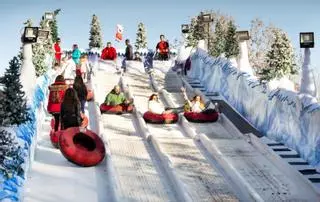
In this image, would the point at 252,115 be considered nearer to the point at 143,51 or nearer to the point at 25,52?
the point at 25,52

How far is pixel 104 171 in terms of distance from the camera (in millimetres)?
12289

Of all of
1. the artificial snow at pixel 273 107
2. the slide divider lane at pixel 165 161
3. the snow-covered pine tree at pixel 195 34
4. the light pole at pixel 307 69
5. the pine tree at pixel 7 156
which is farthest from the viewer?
the snow-covered pine tree at pixel 195 34

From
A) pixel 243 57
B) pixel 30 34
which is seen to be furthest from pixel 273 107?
pixel 30 34

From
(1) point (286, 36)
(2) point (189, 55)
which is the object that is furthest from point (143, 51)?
(1) point (286, 36)

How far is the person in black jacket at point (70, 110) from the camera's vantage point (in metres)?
13.2

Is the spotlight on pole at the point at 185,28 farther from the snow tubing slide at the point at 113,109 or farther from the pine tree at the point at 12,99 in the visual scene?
the pine tree at the point at 12,99

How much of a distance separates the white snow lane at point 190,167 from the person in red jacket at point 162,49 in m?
11.7

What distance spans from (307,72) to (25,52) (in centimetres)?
727

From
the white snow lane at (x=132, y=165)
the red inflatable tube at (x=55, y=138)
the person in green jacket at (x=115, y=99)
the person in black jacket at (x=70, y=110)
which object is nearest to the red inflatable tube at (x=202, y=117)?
the white snow lane at (x=132, y=165)

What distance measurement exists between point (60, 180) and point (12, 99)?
2.33 meters

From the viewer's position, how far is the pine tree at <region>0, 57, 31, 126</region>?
9.64 meters

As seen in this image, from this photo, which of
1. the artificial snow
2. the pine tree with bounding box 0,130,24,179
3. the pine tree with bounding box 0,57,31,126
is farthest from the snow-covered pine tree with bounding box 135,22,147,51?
the pine tree with bounding box 0,130,24,179

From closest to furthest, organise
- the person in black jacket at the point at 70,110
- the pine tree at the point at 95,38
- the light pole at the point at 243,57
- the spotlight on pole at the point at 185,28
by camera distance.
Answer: the person in black jacket at the point at 70,110 < the light pole at the point at 243,57 < the spotlight on pole at the point at 185,28 < the pine tree at the point at 95,38

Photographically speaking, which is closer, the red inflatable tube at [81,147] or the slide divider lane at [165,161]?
the slide divider lane at [165,161]
